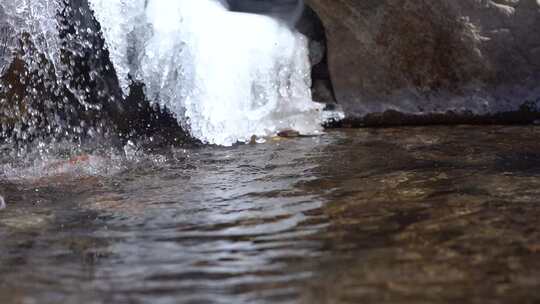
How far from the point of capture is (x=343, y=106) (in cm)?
571

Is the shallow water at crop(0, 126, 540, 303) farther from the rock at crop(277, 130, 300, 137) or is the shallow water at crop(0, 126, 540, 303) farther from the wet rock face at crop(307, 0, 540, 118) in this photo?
the wet rock face at crop(307, 0, 540, 118)

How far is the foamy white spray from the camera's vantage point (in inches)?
212

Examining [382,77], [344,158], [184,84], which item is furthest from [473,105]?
[184,84]

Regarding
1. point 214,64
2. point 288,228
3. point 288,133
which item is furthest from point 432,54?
point 288,228

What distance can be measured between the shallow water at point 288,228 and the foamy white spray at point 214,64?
703 millimetres

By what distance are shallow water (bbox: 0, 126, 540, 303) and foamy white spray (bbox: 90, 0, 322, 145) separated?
0.70 meters

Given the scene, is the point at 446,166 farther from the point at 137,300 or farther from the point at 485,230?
the point at 137,300

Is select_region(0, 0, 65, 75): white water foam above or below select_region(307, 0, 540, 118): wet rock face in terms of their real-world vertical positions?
above

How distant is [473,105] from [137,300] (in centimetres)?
362

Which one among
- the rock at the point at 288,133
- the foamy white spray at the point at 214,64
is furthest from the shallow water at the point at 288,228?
the foamy white spray at the point at 214,64

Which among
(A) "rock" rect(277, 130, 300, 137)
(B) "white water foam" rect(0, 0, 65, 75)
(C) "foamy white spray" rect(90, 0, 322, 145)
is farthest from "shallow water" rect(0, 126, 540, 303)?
(B) "white water foam" rect(0, 0, 65, 75)

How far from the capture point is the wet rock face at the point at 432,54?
5320 mm

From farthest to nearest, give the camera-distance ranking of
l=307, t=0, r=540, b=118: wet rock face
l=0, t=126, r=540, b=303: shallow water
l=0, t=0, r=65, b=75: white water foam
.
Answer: l=0, t=0, r=65, b=75: white water foam, l=307, t=0, r=540, b=118: wet rock face, l=0, t=126, r=540, b=303: shallow water

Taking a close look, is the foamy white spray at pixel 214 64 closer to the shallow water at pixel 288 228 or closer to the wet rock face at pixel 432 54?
the wet rock face at pixel 432 54
